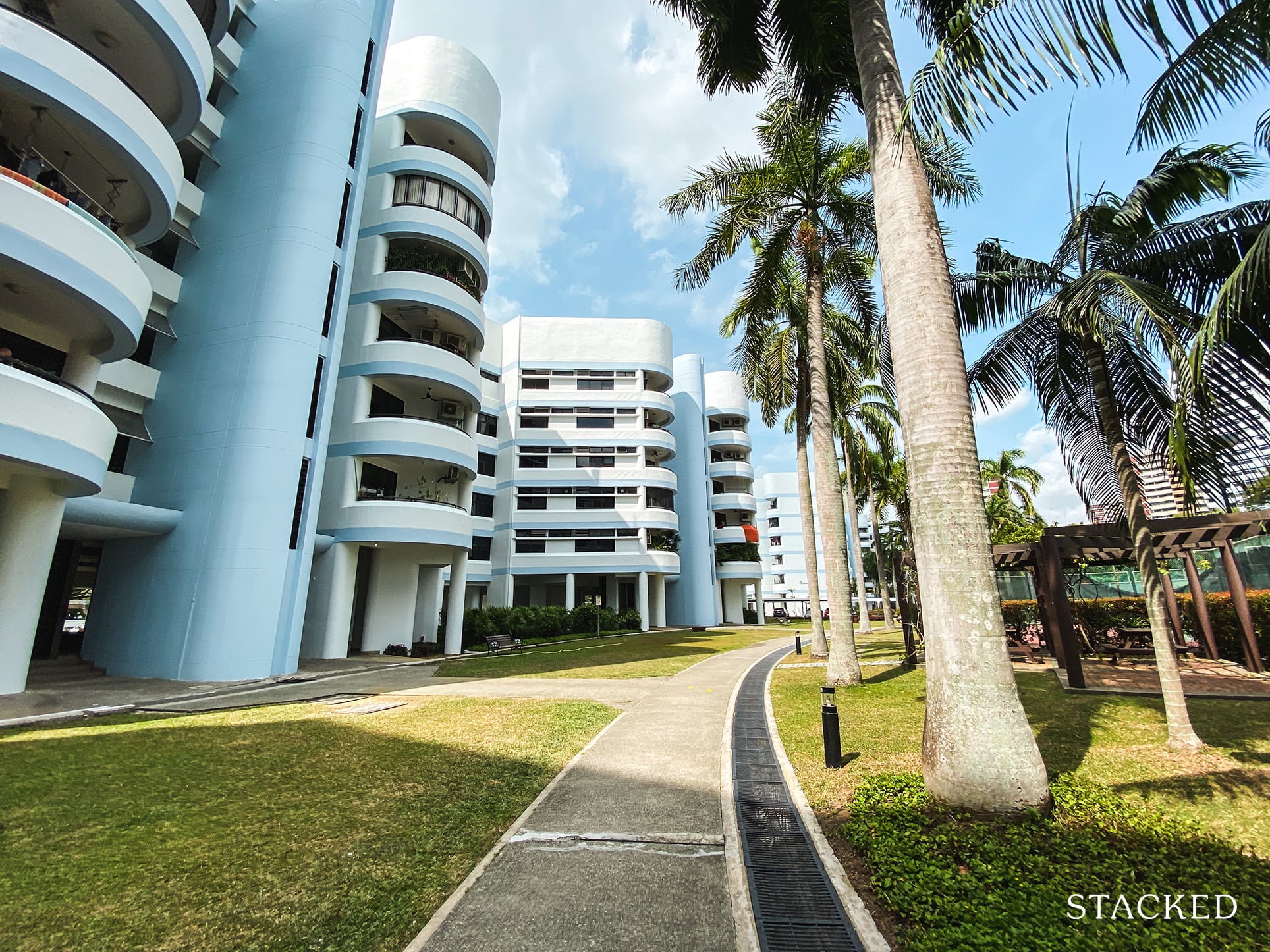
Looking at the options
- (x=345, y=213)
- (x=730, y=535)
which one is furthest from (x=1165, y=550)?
(x=730, y=535)

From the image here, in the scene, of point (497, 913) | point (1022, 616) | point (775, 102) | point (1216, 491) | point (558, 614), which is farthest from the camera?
point (558, 614)

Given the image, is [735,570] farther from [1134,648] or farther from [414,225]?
[414,225]

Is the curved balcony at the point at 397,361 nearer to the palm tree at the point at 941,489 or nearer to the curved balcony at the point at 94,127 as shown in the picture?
the curved balcony at the point at 94,127

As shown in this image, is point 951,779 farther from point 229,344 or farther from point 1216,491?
point 229,344

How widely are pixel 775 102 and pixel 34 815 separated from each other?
17.9m

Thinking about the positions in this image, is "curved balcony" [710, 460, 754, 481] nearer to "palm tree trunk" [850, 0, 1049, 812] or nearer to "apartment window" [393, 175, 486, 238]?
"apartment window" [393, 175, 486, 238]

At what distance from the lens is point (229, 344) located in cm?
1666

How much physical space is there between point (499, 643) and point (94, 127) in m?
20.2

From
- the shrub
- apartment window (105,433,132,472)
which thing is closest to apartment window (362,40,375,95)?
apartment window (105,433,132,472)

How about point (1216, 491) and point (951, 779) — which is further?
point (1216, 491)

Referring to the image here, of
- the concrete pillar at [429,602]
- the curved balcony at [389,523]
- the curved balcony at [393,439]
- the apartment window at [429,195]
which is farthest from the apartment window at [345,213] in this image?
the concrete pillar at [429,602]

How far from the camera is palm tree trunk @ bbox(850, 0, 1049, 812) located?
501 cm

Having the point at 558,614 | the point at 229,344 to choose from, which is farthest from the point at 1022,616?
the point at 229,344

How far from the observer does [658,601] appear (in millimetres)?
43500
